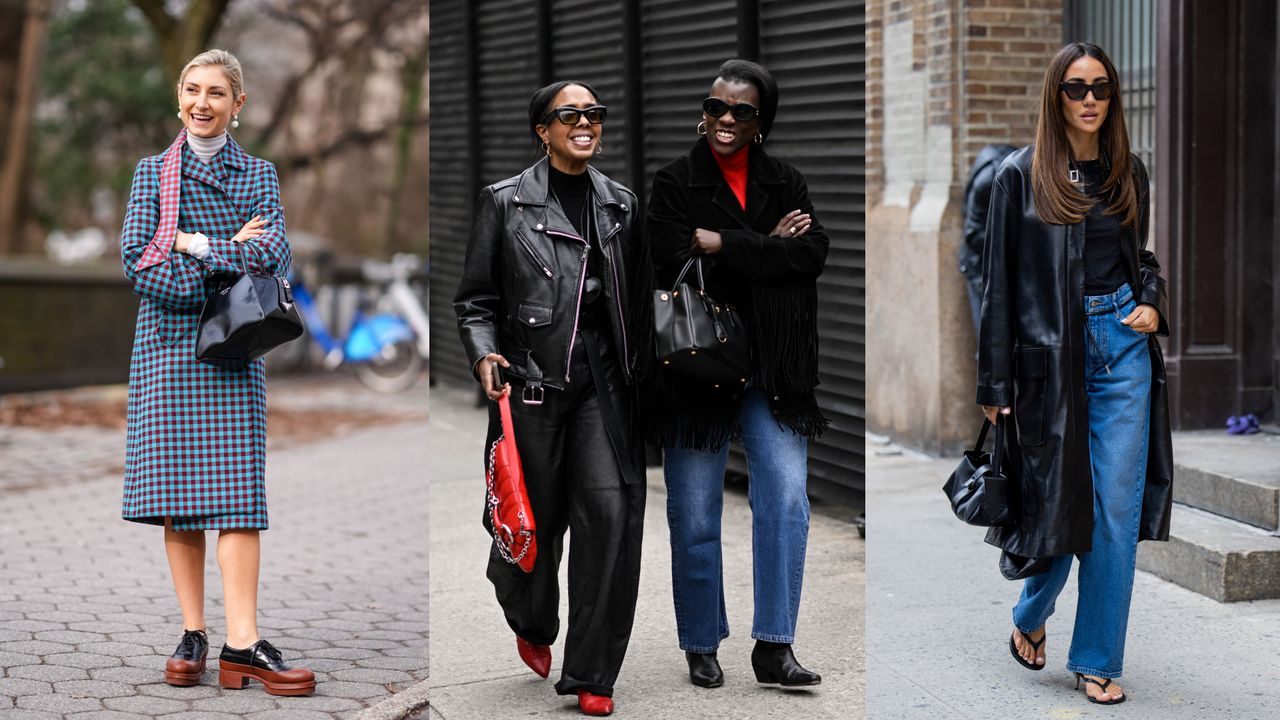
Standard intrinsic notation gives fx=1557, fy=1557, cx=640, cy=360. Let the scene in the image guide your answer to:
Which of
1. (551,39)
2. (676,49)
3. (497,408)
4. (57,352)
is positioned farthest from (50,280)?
(497,408)

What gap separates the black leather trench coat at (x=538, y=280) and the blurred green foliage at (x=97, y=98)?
746 inches

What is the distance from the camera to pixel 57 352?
14891 mm

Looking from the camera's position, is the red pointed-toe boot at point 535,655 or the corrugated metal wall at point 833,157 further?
the corrugated metal wall at point 833,157

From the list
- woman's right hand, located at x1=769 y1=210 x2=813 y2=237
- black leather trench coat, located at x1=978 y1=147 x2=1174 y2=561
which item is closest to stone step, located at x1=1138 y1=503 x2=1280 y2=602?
black leather trench coat, located at x1=978 y1=147 x2=1174 y2=561

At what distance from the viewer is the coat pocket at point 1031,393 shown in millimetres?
4840

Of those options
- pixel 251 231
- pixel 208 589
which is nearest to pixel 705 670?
pixel 251 231

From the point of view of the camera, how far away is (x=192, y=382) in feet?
16.4

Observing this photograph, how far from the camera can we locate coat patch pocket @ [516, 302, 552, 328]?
15.0 ft

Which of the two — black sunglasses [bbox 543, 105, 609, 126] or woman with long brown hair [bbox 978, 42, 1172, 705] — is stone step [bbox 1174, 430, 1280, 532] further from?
black sunglasses [bbox 543, 105, 609, 126]

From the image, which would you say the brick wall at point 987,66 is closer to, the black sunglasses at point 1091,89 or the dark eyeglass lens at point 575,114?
the black sunglasses at point 1091,89

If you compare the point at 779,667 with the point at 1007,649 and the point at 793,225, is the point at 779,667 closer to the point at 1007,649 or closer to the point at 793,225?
the point at 1007,649

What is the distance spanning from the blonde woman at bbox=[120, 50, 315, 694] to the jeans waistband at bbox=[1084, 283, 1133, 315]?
2583 mm

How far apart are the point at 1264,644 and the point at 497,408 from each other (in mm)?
2935

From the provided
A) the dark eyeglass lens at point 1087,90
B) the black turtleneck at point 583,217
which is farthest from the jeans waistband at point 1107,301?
the black turtleneck at point 583,217
